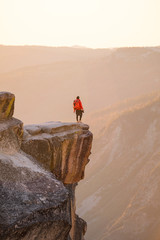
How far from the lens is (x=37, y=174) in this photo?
1174cm

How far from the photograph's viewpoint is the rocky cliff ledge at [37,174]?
9234 millimetres

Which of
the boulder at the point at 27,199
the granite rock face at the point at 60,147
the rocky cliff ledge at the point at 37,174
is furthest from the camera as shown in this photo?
the granite rock face at the point at 60,147

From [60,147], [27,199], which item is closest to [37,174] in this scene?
[27,199]

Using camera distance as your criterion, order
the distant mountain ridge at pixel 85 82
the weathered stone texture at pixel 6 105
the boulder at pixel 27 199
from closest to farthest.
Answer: the boulder at pixel 27 199
the weathered stone texture at pixel 6 105
the distant mountain ridge at pixel 85 82

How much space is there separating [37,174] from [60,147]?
3.54 m

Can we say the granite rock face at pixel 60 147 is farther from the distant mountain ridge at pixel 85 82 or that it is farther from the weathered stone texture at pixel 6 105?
the distant mountain ridge at pixel 85 82

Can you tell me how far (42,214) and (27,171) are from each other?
241 cm

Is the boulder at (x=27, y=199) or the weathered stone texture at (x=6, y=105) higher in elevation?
the weathered stone texture at (x=6, y=105)

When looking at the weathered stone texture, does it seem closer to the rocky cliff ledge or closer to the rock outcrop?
the rocky cliff ledge

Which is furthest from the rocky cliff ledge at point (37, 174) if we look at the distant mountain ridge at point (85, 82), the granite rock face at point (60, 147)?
the distant mountain ridge at point (85, 82)

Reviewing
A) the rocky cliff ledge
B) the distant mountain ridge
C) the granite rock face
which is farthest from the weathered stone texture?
the distant mountain ridge

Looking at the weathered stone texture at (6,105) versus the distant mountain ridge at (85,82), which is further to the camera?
the distant mountain ridge at (85,82)

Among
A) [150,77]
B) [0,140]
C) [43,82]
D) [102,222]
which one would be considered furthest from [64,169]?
[43,82]

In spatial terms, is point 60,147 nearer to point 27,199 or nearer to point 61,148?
point 61,148
